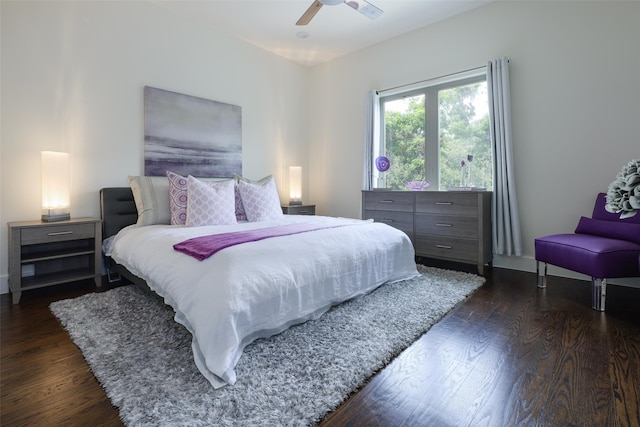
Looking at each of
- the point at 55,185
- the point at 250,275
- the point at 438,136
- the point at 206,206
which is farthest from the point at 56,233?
the point at 438,136

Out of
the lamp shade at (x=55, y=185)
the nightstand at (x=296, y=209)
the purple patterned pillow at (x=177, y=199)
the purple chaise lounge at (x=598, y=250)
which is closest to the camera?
the purple chaise lounge at (x=598, y=250)

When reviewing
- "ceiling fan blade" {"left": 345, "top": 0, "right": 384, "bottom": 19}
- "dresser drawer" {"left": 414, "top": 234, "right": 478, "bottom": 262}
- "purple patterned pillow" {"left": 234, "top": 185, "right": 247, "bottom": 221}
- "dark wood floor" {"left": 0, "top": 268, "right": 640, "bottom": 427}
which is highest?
"ceiling fan blade" {"left": 345, "top": 0, "right": 384, "bottom": 19}

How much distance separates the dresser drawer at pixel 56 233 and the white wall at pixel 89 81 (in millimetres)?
417

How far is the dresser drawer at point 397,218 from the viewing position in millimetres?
3566

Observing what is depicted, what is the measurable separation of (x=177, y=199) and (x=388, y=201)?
2.31m

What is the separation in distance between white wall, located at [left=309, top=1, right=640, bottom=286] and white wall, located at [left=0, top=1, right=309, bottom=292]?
8.83 feet

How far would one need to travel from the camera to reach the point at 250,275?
163cm

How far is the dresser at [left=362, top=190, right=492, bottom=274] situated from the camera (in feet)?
10.2

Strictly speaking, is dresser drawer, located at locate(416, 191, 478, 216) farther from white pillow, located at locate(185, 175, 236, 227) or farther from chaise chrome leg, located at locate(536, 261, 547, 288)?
white pillow, located at locate(185, 175, 236, 227)

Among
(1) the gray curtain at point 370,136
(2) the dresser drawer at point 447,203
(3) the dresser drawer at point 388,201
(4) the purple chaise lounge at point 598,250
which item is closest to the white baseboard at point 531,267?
(4) the purple chaise lounge at point 598,250

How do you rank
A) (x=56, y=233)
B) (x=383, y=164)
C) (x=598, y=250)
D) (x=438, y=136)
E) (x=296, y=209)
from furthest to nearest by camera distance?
(x=296, y=209) < (x=383, y=164) < (x=438, y=136) < (x=56, y=233) < (x=598, y=250)

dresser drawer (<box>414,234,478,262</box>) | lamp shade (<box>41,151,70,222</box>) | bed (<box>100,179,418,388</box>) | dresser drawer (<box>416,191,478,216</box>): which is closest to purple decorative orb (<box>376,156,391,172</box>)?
dresser drawer (<box>416,191,478,216</box>)

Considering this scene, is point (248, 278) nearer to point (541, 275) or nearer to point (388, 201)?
point (388, 201)

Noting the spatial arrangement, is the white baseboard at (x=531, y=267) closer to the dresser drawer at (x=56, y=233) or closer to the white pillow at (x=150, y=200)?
the white pillow at (x=150, y=200)
